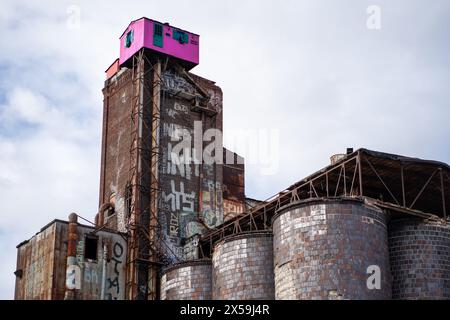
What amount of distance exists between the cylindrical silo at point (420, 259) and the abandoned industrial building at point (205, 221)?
6 centimetres

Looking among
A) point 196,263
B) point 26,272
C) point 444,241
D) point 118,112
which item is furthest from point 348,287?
point 118,112

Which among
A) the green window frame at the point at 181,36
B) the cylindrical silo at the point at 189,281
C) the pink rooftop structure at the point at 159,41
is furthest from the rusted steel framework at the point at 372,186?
the green window frame at the point at 181,36


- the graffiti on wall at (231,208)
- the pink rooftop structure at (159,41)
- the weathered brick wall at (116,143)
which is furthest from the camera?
the graffiti on wall at (231,208)

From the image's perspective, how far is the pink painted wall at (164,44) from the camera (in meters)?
71.7

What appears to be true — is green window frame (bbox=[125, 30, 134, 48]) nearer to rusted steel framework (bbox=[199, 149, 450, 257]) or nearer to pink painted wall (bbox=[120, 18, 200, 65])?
pink painted wall (bbox=[120, 18, 200, 65])

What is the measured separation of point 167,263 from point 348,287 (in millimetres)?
19947

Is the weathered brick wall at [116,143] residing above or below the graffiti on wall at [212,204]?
above

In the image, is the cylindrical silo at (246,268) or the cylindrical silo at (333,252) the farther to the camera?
the cylindrical silo at (246,268)

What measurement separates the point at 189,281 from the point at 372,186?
1377cm

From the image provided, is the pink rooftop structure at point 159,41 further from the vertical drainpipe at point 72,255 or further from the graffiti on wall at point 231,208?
the vertical drainpipe at point 72,255

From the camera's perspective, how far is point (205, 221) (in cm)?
7112

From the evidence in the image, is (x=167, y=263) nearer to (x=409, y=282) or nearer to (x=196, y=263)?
(x=196, y=263)

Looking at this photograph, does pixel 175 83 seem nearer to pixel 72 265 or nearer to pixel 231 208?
pixel 231 208
